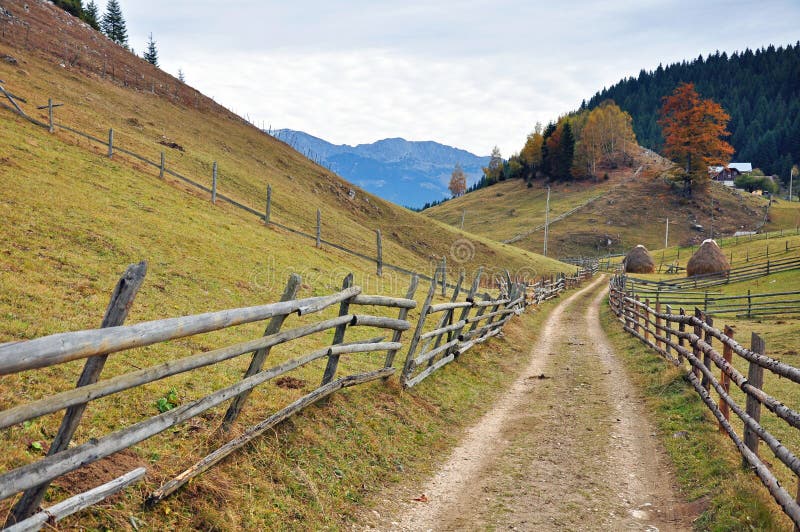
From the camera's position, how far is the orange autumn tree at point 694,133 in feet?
294

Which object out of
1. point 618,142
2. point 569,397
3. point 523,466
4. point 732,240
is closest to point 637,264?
point 732,240

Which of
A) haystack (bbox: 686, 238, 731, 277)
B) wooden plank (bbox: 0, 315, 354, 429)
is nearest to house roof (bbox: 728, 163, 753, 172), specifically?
haystack (bbox: 686, 238, 731, 277)

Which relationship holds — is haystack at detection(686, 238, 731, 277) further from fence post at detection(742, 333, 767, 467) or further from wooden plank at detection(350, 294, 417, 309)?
wooden plank at detection(350, 294, 417, 309)

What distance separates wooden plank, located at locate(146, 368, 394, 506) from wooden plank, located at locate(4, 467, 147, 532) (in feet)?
1.41

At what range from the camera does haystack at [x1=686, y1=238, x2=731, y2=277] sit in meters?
47.0

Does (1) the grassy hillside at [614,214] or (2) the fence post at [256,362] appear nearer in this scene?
(2) the fence post at [256,362]

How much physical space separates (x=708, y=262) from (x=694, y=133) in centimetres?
5519

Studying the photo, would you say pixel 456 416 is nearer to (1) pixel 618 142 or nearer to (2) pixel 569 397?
(2) pixel 569 397

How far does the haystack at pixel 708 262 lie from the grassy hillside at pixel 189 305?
1047 inches

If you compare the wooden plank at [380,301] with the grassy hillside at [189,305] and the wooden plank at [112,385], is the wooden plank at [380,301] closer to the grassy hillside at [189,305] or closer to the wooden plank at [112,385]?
the grassy hillside at [189,305]

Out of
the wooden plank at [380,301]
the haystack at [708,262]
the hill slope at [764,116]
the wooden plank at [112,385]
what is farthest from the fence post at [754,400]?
the hill slope at [764,116]

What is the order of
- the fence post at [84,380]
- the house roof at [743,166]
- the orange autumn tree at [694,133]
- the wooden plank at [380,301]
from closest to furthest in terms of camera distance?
the fence post at [84,380] < the wooden plank at [380,301] < the orange autumn tree at [694,133] < the house roof at [743,166]

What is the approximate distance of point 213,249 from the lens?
1953cm

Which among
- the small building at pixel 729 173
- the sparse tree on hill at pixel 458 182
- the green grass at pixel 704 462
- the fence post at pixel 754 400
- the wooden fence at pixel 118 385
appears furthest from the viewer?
the sparse tree on hill at pixel 458 182
